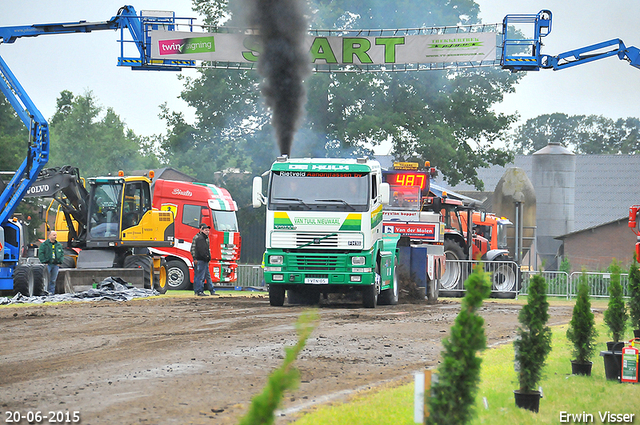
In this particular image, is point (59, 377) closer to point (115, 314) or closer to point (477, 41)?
point (115, 314)

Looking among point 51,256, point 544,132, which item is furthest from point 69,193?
point 544,132

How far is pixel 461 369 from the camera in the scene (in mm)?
5039

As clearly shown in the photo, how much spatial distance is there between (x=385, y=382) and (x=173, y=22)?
20902 mm

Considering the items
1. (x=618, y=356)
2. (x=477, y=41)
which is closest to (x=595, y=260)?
(x=477, y=41)

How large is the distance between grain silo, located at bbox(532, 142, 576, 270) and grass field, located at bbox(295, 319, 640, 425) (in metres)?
37.3

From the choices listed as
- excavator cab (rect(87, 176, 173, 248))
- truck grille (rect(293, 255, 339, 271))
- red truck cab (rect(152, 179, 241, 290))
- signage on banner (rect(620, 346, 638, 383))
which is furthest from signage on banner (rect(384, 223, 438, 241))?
signage on banner (rect(620, 346, 638, 383))

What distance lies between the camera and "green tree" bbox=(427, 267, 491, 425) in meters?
4.97

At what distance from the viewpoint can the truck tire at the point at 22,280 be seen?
20.6m

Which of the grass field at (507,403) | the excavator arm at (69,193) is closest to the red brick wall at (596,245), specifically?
the excavator arm at (69,193)

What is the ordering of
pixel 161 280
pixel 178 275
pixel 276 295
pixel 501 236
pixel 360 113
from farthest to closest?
pixel 360 113 < pixel 501 236 < pixel 178 275 < pixel 161 280 < pixel 276 295

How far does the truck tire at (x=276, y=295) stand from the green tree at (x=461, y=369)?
12892mm

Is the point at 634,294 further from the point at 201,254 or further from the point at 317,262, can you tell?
the point at 201,254

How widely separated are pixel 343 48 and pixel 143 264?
9744 mm

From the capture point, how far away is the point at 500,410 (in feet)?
22.8
